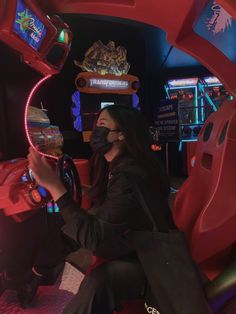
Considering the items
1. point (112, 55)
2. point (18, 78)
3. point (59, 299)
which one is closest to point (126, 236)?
point (59, 299)

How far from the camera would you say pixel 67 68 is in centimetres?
568

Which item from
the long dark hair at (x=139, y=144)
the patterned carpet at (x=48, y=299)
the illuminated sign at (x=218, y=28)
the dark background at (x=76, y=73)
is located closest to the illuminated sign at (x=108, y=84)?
Result: the dark background at (x=76, y=73)

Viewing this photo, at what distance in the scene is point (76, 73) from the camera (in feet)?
19.0

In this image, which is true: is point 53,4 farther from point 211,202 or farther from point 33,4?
point 211,202

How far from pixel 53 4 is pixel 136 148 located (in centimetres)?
71

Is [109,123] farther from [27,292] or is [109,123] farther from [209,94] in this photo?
[209,94]

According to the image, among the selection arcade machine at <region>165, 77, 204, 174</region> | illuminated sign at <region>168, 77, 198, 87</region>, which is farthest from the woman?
illuminated sign at <region>168, 77, 198, 87</region>

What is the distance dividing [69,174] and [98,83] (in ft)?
14.3

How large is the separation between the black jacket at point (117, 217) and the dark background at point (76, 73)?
112 inches

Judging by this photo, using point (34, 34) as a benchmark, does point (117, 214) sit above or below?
below

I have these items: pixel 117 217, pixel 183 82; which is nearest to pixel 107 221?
pixel 117 217

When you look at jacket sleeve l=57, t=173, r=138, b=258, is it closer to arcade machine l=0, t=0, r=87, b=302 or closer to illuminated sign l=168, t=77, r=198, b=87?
arcade machine l=0, t=0, r=87, b=302

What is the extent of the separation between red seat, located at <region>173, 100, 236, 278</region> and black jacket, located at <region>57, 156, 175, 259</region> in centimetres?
16

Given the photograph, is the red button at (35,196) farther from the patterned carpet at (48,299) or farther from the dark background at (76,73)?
the dark background at (76,73)
